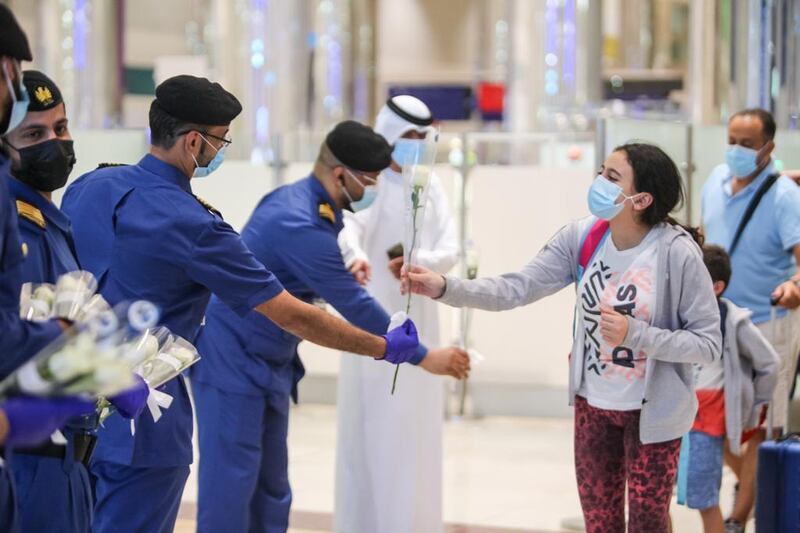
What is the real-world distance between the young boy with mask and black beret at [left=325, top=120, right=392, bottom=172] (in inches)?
49.7

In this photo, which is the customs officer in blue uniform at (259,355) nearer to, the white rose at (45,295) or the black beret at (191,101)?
the black beret at (191,101)

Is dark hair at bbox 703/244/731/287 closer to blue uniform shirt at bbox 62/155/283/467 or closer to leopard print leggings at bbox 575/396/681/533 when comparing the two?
leopard print leggings at bbox 575/396/681/533

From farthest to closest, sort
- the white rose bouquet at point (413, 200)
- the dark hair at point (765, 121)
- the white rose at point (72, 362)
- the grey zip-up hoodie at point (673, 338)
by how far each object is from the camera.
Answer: the dark hair at point (765, 121)
the white rose bouquet at point (413, 200)
the grey zip-up hoodie at point (673, 338)
the white rose at point (72, 362)

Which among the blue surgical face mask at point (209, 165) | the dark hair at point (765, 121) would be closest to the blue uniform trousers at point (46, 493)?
the blue surgical face mask at point (209, 165)

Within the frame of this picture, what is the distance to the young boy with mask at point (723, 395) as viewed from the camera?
515 cm

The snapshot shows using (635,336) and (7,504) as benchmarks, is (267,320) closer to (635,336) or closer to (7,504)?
(635,336)

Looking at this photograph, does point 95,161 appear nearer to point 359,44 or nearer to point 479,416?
point 479,416

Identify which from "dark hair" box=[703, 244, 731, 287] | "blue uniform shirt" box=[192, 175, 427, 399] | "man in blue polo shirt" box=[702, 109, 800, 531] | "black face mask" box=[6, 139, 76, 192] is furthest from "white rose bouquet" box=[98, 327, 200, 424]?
"man in blue polo shirt" box=[702, 109, 800, 531]

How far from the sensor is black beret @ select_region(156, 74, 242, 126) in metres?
3.71

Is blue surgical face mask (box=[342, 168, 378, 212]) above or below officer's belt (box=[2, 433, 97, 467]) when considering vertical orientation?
above

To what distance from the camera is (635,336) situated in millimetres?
3768

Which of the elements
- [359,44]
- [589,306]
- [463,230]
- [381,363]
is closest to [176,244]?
[589,306]

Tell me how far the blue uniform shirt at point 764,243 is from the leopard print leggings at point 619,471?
2204 millimetres

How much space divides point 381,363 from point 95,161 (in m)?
2.17
